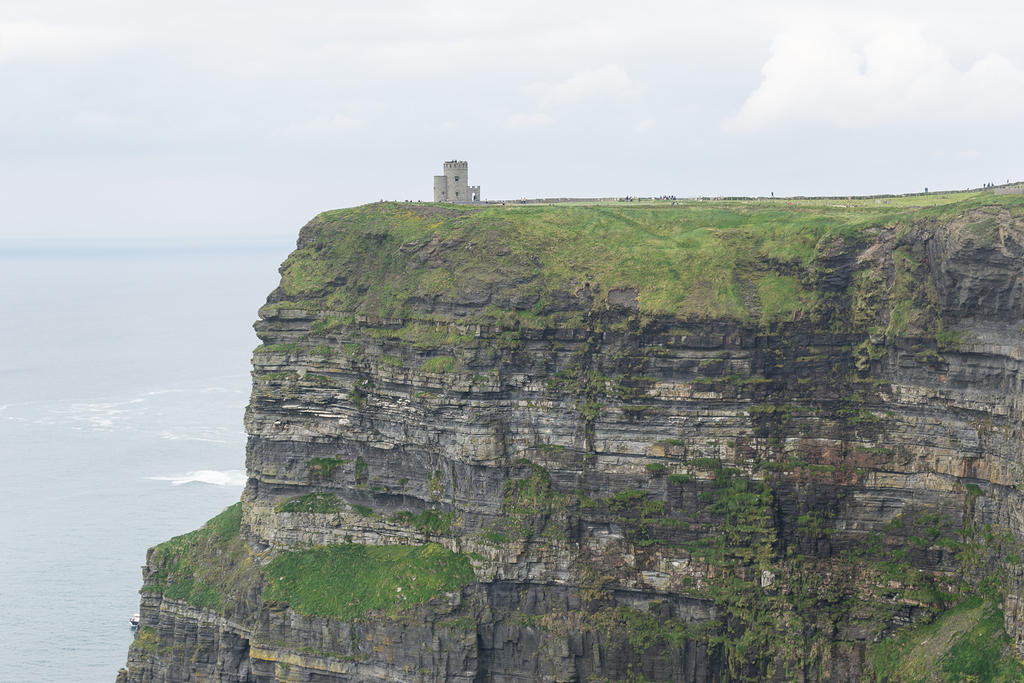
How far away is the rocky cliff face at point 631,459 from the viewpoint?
234ft

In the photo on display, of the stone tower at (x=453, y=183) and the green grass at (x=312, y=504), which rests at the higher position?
the stone tower at (x=453, y=183)

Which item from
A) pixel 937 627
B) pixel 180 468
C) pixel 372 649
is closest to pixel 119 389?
pixel 180 468

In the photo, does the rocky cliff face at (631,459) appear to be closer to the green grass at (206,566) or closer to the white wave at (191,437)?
the green grass at (206,566)

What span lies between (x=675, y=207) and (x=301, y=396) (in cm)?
2961

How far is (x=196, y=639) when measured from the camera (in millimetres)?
91688

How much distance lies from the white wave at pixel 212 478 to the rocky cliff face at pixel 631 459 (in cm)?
4487

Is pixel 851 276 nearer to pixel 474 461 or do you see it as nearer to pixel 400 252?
pixel 474 461

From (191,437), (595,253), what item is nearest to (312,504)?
(595,253)

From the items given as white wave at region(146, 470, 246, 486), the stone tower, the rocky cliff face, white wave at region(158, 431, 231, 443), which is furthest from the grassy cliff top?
white wave at region(158, 431, 231, 443)

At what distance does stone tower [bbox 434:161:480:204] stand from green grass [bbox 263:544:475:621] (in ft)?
104

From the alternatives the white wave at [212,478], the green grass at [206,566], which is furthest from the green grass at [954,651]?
the white wave at [212,478]

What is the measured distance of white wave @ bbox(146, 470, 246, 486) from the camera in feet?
455

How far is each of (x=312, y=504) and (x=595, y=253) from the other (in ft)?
85.9

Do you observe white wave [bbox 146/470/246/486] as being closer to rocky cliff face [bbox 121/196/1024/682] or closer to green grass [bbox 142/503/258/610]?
green grass [bbox 142/503/258/610]
